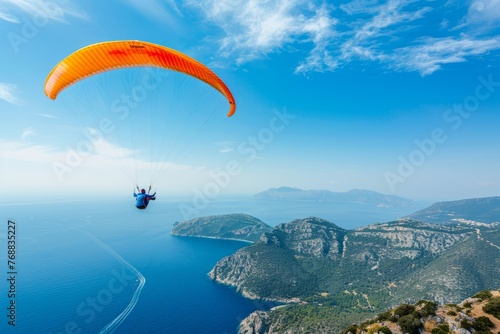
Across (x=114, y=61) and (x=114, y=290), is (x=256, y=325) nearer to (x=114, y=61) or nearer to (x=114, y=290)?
(x=114, y=290)

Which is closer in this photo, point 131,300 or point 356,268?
point 131,300

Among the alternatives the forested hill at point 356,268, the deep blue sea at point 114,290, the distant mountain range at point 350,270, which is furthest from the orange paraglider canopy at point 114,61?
the forested hill at point 356,268

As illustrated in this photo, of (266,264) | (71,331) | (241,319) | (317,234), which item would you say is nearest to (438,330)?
(241,319)

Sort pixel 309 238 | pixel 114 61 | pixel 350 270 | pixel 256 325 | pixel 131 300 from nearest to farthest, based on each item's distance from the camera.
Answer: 1. pixel 114 61
2. pixel 256 325
3. pixel 131 300
4. pixel 350 270
5. pixel 309 238

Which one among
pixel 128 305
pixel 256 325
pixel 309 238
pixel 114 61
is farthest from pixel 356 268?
pixel 114 61

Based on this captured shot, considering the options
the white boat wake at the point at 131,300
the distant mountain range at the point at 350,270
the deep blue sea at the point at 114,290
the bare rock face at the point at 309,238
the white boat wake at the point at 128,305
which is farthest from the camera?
the bare rock face at the point at 309,238

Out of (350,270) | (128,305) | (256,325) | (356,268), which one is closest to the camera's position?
(256,325)

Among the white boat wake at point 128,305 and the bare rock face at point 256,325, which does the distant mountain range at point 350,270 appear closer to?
the bare rock face at point 256,325

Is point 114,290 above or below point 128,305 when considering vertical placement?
above

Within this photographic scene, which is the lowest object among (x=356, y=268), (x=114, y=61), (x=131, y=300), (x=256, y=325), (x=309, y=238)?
(x=131, y=300)

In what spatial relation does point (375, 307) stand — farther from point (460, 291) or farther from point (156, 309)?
point (156, 309)
